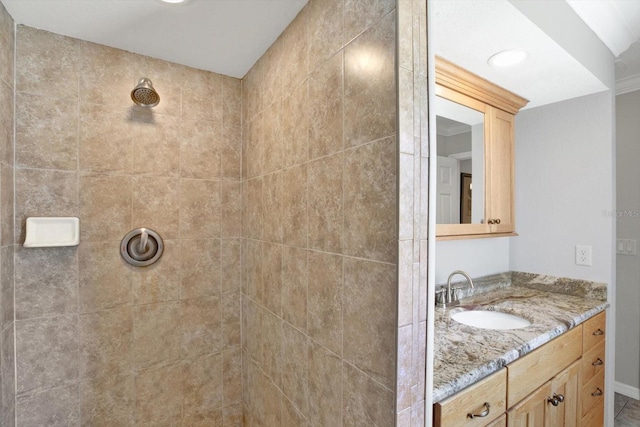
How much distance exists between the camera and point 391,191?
32.4 inches

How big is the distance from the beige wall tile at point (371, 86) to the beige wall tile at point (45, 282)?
1392mm

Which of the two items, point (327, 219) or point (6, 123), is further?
point (6, 123)

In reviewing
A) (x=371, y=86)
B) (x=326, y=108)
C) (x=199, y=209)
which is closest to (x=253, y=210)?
(x=199, y=209)

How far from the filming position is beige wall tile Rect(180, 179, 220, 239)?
1700 mm

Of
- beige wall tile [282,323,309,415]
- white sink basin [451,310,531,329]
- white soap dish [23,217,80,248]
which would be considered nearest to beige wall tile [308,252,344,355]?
beige wall tile [282,323,309,415]

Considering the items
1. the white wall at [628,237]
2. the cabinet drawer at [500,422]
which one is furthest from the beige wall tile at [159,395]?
the white wall at [628,237]

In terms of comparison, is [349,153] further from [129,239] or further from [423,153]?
[129,239]

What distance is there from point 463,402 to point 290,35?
151 cm

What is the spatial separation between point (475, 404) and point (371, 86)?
1.04m

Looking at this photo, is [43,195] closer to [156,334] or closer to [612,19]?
[156,334]

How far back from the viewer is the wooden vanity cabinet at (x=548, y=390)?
99 centimetres

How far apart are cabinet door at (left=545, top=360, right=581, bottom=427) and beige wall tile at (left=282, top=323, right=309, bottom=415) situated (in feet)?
3.48

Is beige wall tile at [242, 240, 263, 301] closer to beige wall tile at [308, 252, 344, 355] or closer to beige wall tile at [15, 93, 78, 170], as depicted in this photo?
beige wall tile at [308, 252, 344, 355]

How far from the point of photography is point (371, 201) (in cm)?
89
